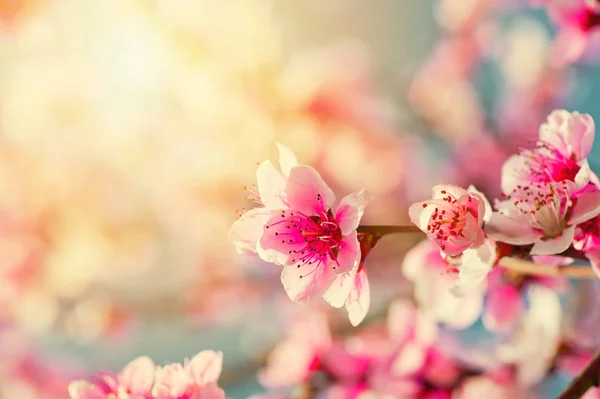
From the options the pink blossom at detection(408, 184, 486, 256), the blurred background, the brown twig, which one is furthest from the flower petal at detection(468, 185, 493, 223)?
the blurred background

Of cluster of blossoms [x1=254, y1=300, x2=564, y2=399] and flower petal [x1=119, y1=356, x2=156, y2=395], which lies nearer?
flower petal [x1=119, y1=356, x2=156, y2=395]

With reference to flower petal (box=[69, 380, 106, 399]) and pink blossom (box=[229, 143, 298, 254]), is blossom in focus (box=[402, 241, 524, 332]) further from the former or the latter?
flower petal (box=[69, 380, 106, 399])

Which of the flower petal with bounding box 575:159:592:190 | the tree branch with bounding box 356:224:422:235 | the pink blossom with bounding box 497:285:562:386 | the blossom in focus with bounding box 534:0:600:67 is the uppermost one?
the blossom in focus with bounding box 534:0:600:67

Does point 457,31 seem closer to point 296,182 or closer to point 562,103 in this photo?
point 562,103

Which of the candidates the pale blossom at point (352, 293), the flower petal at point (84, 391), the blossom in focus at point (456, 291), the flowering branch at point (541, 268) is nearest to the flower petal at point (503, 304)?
the blossom in focus at point (456, 291)

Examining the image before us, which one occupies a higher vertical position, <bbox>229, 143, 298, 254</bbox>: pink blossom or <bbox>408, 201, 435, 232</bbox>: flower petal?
<bbox>229, 143, 298, 254</bbox>: pink blossom

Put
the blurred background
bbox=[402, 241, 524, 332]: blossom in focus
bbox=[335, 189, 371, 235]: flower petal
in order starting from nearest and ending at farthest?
bbox=[335, 189, 371, 235]: flower petal < bbox=[402, 241, 524, 332]: blossom in focus < the blurred background

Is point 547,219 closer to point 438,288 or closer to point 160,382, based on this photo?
point 438,288

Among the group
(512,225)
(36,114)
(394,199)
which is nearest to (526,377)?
(512,225)

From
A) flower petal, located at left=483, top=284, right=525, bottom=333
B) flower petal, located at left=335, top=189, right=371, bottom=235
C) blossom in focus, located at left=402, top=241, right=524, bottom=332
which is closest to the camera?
flower petal, located at left=335, top=189, right=371, bottom=235
